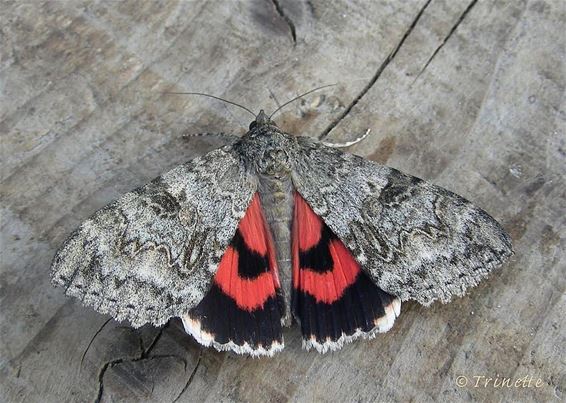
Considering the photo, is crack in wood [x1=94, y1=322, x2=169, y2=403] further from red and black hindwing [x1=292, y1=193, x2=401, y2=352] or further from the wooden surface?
red and black hindwing [x1=292, y1=193, x2=401, y2=352]

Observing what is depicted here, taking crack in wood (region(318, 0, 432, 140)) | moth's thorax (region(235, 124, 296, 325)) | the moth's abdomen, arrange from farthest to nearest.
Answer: crack in wood (region(318, 0, 432, 140)) → moth's thorax (region(235, 124, 296, 325)) → the moth's abdomen

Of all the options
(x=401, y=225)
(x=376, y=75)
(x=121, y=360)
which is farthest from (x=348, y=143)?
(x=121, y=360)

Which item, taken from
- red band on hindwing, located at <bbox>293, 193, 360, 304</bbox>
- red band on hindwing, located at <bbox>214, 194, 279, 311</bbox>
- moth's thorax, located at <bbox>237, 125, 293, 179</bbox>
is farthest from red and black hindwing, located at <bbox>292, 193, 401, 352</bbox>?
moth's thorax, located at <bbox>237, 125, 293, 179</bbox>

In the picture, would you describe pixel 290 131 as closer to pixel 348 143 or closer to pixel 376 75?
pixel 348 143

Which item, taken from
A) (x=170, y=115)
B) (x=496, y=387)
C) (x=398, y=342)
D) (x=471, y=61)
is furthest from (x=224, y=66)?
(x=496, y=387)

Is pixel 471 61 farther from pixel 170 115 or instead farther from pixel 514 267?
A: pixel 170 115

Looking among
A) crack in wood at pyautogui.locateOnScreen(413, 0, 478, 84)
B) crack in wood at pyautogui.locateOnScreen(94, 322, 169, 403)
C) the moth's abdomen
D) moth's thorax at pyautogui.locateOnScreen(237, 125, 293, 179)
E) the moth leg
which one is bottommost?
crack in wood at pyautogui.locateOnScreen(94, 322, 169, 403)

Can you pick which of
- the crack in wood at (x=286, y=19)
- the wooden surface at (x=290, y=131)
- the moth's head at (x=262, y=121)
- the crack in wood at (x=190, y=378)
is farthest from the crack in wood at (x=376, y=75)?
the crack in wood at (x=190, y=378)
